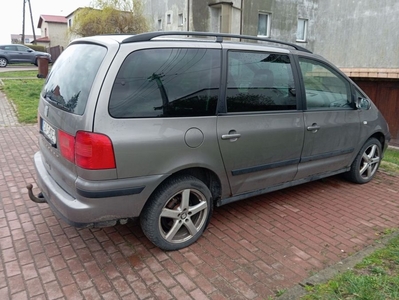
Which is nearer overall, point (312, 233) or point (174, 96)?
point (174, 96)

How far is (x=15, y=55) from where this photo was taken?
83.3 ft

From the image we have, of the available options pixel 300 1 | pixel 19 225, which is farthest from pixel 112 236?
pixel 300 1

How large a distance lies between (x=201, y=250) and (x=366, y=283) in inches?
53.5

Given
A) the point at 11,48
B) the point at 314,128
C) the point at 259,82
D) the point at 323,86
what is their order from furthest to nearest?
1. the point at 11,48
2. the point at 323,86
3. the point at 314,128
4. the point at 259,82

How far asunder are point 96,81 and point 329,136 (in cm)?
277

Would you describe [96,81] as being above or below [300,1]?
below

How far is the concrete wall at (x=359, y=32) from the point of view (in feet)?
50.7

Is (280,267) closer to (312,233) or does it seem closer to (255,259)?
(255,259)

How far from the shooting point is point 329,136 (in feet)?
13.0

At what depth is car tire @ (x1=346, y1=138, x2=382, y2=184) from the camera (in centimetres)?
457

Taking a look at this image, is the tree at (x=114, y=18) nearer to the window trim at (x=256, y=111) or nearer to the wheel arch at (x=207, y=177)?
the window trim at (x=256, y=111)

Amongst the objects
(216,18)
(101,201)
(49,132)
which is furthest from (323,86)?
(216,18)

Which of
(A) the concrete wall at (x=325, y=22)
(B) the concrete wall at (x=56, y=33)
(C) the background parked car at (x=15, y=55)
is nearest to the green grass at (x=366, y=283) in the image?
(A) the concrete wall at (x=325, y=22)

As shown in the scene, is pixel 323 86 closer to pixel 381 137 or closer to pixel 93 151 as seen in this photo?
pixel 381 137
